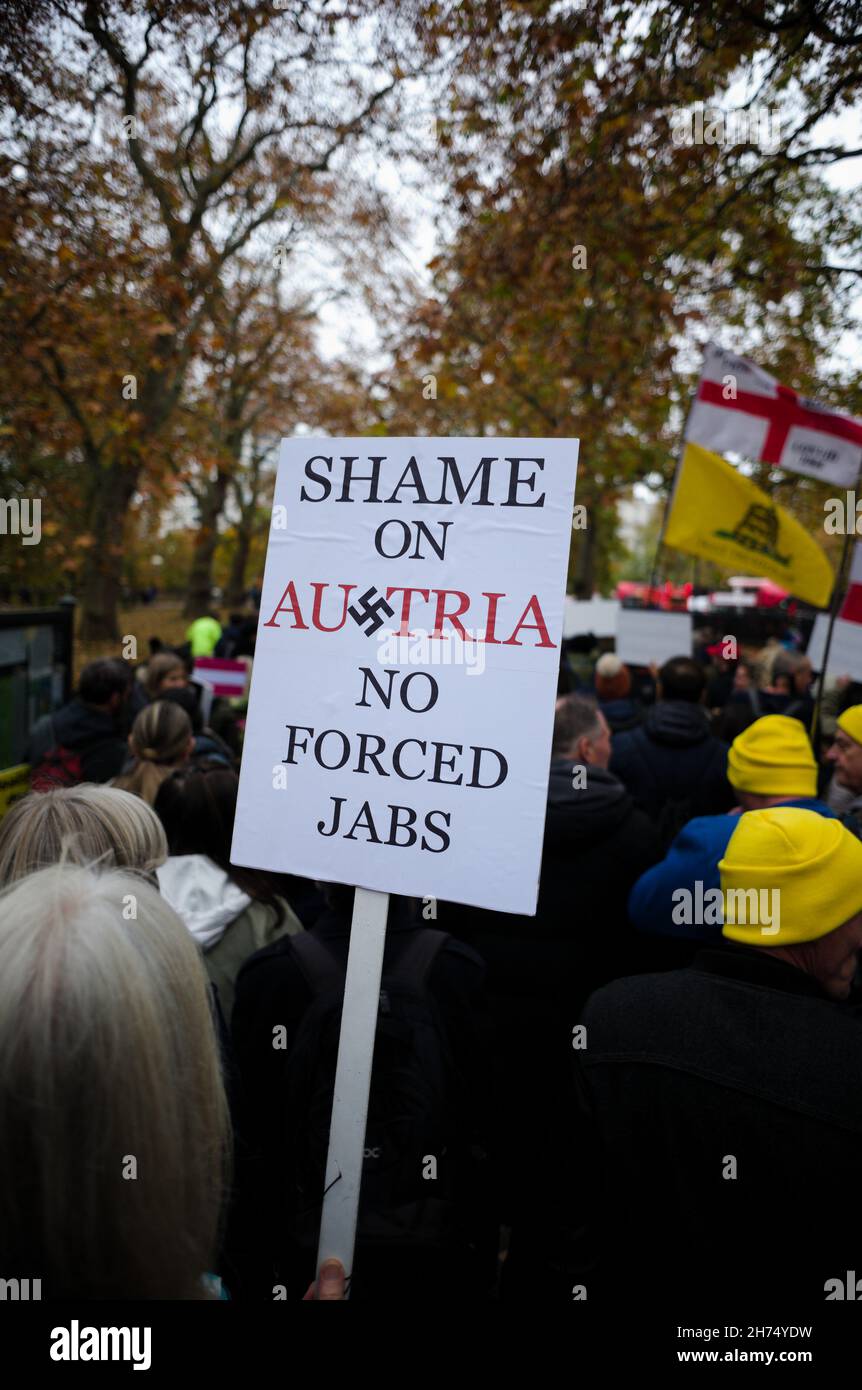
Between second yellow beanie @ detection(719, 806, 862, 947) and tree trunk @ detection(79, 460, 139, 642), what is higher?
tree trunk @ detection(79, 460, 139, 642)

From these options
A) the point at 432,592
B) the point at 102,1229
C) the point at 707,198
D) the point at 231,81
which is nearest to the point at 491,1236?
the point at 102,1229

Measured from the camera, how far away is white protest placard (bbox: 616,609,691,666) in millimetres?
7797

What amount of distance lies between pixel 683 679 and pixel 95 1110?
4000mm

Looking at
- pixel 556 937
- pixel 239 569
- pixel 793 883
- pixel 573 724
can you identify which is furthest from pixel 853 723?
pixel 239 569

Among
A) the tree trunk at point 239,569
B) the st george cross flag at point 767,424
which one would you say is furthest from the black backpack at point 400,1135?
the tree trunk at point 239,569

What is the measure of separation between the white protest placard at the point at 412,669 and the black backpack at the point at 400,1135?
285 mm

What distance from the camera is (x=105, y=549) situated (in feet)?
38.1

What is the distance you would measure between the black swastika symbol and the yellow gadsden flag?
376 centimetres

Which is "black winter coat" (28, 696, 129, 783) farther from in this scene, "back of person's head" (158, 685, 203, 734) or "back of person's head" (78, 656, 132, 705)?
"back of person's head" (158, 685, 203, 734)

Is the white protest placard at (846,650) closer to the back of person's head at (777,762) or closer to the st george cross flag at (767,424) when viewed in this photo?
the st george cross flag at (767,424)

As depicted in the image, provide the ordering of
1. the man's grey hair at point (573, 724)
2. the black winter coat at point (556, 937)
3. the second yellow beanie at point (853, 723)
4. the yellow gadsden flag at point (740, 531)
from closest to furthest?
the black winter coat at point (556, 937) → the second yellow beanie at point (853, 723) → the man's grey hair at point (573, 724) → the yellow gadsden flag at point (740, 531)

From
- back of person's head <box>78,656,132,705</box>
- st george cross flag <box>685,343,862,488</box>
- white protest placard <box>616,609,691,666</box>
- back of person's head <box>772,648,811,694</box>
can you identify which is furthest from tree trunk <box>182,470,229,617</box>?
back of person's head <box>78,656,132,705</box>

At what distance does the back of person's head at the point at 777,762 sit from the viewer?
10.5 feet

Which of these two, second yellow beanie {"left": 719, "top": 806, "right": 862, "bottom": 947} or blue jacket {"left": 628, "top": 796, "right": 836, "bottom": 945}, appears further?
blue jacket {"left": 628, "top": 796, "right": 836, "bottom": 945}
